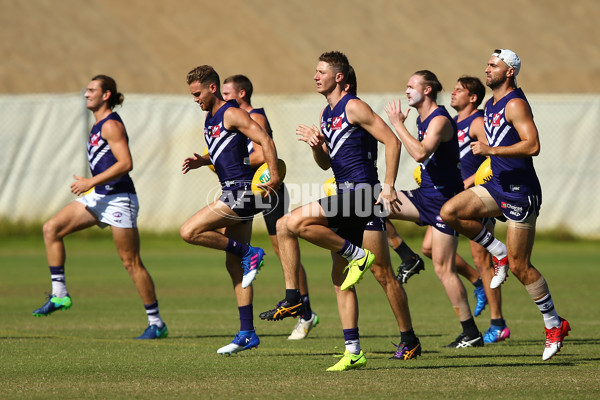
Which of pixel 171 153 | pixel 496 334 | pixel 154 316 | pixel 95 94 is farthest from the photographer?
pixel 171 153

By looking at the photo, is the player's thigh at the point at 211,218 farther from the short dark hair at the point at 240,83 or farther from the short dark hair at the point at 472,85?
the short dark hair at the point at 472,85

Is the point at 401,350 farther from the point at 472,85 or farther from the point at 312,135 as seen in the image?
the point at 472,85

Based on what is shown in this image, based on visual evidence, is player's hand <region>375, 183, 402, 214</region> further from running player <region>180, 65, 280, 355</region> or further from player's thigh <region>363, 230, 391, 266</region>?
running player <region>180, 65, 280, 355</region>

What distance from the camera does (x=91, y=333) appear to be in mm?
10336

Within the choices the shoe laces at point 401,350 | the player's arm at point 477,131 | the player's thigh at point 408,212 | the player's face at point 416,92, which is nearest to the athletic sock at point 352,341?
the shoe laces at point 401,350

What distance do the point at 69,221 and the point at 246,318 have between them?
2455 millimetres

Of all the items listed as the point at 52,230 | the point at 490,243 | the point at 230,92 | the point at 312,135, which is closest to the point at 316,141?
the point at 312,135

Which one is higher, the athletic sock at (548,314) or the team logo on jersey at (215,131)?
the team logo on jersey at (215,131)

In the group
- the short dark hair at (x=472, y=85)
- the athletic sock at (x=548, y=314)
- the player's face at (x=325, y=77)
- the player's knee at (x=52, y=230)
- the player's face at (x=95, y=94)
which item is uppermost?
the player's face at (x=95, y=94)

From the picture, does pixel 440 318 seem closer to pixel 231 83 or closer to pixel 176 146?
pixel 231 83

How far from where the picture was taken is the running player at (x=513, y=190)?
27.3 feet

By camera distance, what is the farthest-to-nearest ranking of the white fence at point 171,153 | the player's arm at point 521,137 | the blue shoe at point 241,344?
the white fence at point 171,153
the blue shoe at point 241,344
the player's arm at point 521,137

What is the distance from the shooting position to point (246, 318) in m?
9.16

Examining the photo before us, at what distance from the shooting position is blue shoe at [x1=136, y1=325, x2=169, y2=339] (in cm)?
1008
